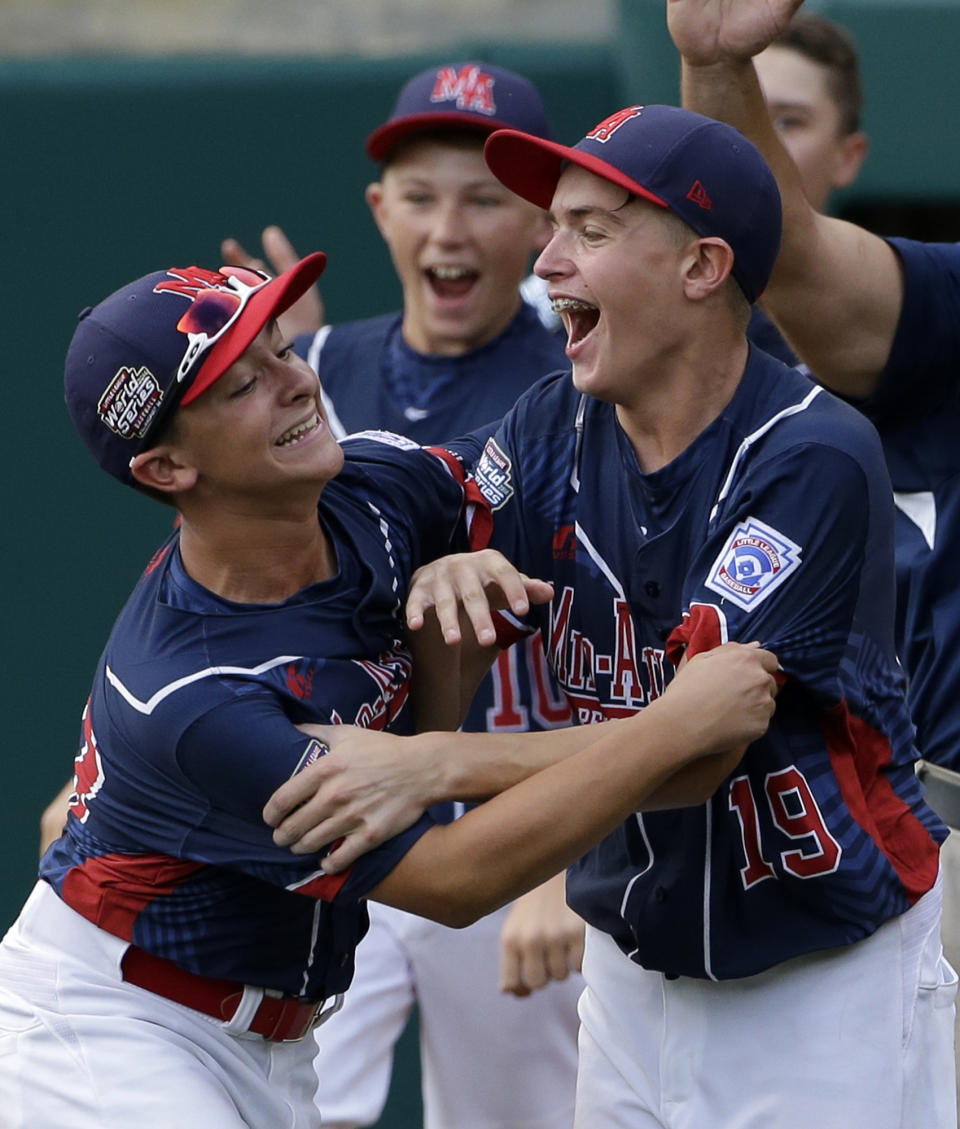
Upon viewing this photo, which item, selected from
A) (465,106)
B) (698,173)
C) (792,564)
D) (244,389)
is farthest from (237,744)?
(465,106)

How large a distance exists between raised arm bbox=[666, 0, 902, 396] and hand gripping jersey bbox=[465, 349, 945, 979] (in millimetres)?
389

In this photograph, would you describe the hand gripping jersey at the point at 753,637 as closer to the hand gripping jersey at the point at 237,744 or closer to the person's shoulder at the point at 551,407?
the person's shoulder at the point at 551,407

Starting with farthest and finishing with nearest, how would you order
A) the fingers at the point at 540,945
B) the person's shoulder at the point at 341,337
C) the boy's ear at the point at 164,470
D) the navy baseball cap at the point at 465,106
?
the person's shoulder at the point at 341,337, the navy baseball cap at the point at 465,106, the fingers at the point at 540,945, the boy's ear at the point at 164,470

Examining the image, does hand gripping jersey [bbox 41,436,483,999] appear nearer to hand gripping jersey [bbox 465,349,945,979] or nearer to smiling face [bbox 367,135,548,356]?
hand gripping jersey [bbox 465,349,945,979]

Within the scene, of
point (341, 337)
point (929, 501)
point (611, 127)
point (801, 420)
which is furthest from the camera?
point (341, 337)

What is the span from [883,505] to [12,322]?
9.51 ft

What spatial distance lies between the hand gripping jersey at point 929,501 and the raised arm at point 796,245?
0.05 m

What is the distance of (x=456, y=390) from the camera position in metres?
3.71

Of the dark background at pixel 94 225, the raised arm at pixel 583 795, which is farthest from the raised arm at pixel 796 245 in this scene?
the dark background at pixel 94 225

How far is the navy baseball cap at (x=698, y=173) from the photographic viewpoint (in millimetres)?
2355

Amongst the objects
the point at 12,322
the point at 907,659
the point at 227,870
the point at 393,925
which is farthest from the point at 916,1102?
the point at 12,322

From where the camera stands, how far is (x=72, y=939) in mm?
2490

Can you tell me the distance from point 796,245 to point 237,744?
115 cm

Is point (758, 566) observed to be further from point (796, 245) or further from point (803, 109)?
point (803, 109)
